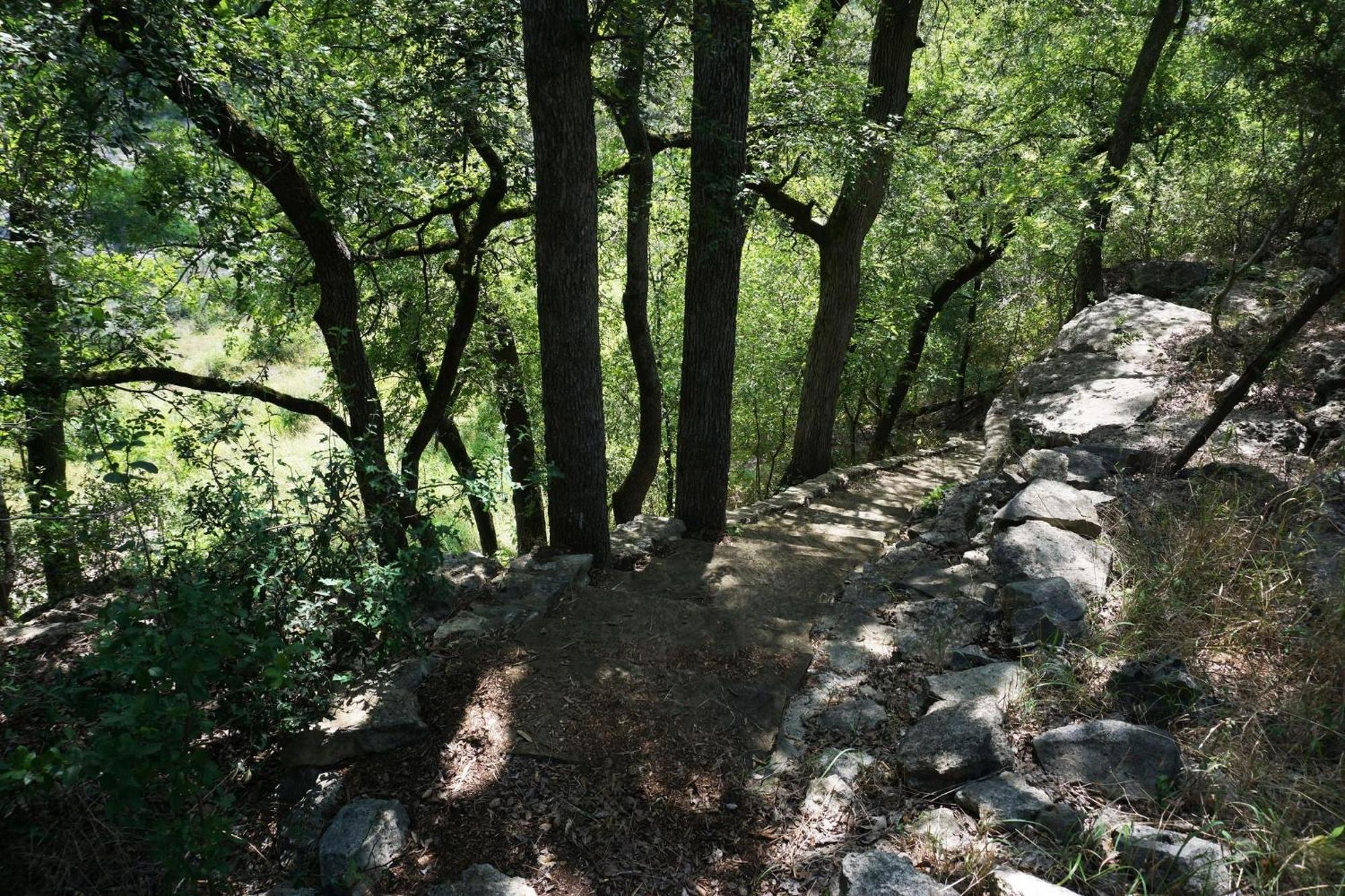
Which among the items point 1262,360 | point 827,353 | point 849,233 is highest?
point 849,233

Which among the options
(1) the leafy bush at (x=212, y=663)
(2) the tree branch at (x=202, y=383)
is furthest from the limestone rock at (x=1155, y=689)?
(2) the tree branch at (x=202, y=383)

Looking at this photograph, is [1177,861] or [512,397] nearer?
[1177,861]

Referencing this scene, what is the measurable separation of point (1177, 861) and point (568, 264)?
160 inches

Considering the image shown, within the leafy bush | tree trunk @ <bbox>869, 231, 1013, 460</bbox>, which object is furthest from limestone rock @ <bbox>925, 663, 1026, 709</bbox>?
tree trunk @ <bbox>869, 231, 1013, 460</bbox>

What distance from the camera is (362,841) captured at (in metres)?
2.67

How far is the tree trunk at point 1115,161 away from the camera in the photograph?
919 cm

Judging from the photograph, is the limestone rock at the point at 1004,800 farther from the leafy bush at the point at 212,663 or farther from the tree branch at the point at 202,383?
the tree branch at the point at 202,383

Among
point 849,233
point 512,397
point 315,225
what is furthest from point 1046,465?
point 512,397

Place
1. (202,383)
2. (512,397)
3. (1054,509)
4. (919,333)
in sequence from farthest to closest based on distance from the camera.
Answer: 1. (919,333)
2. (512,397)
3. (202,383)
4. (1054,509)

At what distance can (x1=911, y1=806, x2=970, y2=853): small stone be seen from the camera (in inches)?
92.3

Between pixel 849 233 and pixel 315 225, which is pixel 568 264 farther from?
pixel 849 233

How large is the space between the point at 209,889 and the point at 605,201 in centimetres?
840

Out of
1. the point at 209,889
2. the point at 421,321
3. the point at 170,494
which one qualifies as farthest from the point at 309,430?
→ the point at 209,889

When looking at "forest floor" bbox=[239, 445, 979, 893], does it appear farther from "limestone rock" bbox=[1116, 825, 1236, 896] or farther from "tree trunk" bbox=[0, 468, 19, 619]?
"tree trunk" bbox=[0, 468, 19, 619]
